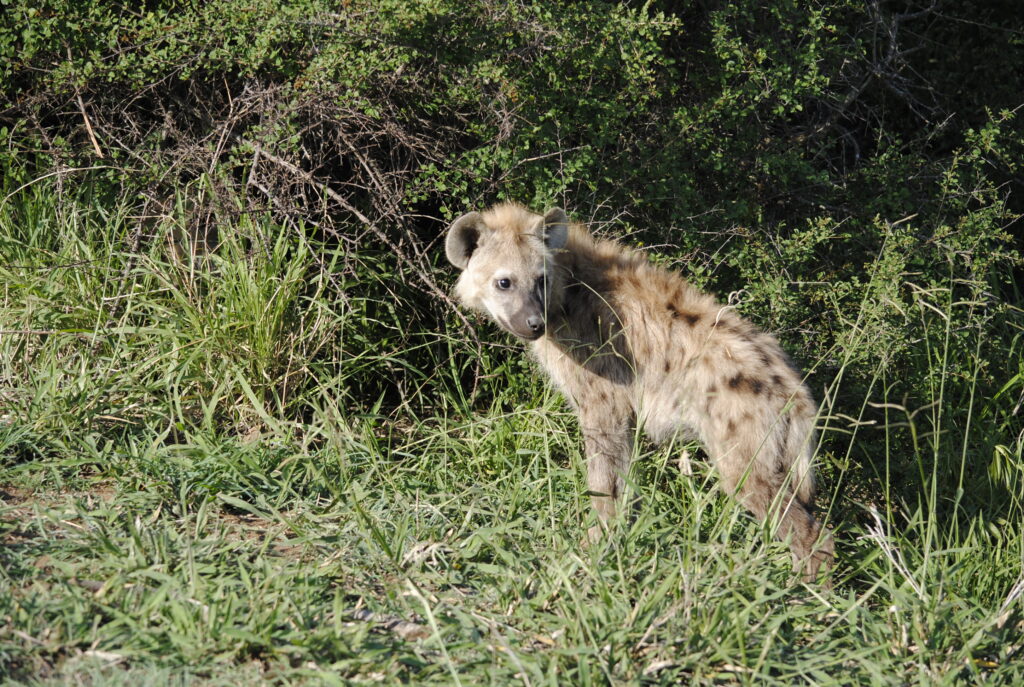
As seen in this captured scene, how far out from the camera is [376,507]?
3842 mm

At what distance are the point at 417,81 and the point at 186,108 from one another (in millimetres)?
A: 1326

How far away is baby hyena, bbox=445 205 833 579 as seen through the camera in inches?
144

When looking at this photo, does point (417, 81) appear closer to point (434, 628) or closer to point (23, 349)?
point (23, 349)

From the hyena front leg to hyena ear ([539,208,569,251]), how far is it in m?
0.72

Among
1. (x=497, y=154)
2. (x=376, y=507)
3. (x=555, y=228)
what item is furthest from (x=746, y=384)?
(x=497, y=154)

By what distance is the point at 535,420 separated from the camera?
451 cm

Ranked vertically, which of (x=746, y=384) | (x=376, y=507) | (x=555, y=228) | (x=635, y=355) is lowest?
(x=376, y=507)

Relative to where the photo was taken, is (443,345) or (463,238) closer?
(463,238)

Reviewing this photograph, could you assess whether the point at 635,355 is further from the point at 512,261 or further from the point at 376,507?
the point at 376,507

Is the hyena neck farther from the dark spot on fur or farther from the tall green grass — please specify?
the dark spot on fur

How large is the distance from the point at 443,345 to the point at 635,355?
4.55ft

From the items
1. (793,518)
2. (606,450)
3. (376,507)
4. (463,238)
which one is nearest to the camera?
(793,518)

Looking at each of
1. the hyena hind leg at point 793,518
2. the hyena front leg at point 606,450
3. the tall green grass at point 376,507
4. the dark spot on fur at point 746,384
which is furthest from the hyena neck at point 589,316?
the hyena hind leg at point 793,518

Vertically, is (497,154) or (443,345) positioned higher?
(497,154)
